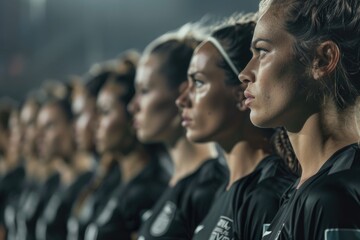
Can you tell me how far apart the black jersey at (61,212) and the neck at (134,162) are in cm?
96

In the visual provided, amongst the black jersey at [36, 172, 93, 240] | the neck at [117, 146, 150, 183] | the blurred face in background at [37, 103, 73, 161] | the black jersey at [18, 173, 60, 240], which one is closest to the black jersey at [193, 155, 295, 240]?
the neck at [117, 146, 150, 183]

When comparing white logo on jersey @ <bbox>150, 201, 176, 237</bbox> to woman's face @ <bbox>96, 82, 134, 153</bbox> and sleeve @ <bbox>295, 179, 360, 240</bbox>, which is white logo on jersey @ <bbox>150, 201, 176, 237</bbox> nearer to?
woman's face @ <bbox>96, 82, 134, 153</bbox>

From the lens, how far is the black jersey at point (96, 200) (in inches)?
168

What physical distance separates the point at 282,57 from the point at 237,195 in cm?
57

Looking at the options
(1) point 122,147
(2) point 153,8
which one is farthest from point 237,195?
(2) point 153,8

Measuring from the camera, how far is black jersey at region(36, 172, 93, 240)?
483 cm

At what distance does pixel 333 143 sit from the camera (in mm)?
1902

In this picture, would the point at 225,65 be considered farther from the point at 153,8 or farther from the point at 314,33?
the point at 153,8

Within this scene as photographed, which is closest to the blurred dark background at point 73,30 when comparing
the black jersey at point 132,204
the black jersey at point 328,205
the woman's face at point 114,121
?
the woman's face at point 114,121

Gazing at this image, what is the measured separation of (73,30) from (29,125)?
1.37 metres

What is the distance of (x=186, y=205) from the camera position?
2.90 metres

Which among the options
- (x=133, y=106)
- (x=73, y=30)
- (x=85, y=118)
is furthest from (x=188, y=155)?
(x=73, y=30)

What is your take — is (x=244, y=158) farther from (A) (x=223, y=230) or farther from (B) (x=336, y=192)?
(B) (x=336, y=192)

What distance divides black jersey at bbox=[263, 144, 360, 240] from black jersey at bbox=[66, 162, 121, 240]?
2.42 metres
